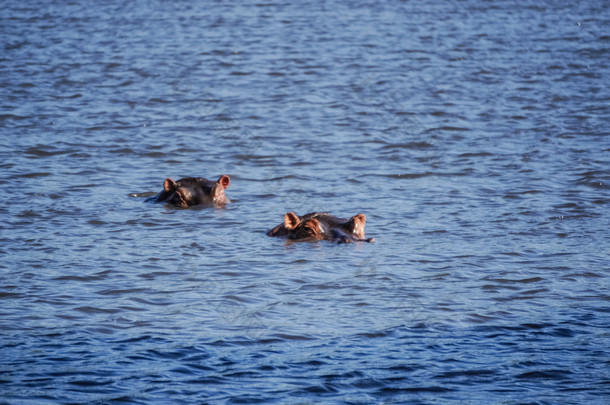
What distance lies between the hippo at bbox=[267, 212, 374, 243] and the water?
Answer: 21cm

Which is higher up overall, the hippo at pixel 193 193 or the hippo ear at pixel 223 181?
the hippo ear at pixel 223 181

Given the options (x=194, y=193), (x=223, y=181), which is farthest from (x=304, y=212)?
(x=194, y=193)

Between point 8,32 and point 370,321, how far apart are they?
23345 millimetres

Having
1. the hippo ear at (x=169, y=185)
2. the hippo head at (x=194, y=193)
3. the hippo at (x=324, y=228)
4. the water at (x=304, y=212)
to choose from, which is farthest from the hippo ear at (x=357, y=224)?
the hippo ear at (x=169, y=185)

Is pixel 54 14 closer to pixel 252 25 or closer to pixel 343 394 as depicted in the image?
pixel 252 25

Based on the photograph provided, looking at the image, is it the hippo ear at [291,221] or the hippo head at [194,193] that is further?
the hippo head at [194,193]

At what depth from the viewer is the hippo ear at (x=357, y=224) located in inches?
454

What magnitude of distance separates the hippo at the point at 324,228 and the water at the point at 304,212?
0.68ft

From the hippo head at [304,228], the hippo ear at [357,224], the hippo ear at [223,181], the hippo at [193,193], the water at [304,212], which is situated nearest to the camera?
the water at [304,212]

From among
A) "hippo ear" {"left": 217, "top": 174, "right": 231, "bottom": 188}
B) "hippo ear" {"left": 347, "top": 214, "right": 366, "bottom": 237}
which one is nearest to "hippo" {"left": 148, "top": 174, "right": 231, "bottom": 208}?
"hippo ear" {"left": 217, "top": 174, "right": 231, "bottom": 188}

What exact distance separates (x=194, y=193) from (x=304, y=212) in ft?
5.08

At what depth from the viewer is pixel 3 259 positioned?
35.3 feet

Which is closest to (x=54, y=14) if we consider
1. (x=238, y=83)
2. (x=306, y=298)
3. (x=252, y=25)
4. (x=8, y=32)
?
(x=8, y=32)

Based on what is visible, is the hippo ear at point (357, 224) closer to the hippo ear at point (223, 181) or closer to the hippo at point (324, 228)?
the hippo at point (324, 228)
